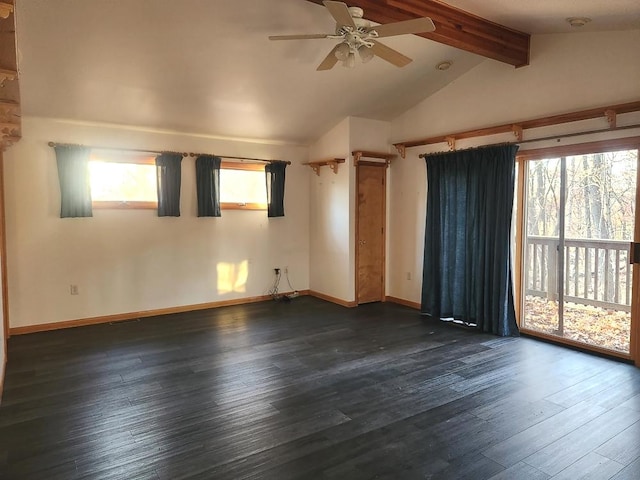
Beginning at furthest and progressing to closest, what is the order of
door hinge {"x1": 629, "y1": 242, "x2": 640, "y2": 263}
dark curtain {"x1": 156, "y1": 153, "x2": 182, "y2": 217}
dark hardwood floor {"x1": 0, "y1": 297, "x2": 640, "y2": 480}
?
1. dark curtain {"x1": 156, "y1": 153, "x2": 182, "y2": 217}
2. door hinge {"x1": 629, "y1": 242, "x2": 640, "y2": 263}
3. dark hardwood floor {"x1": 0, "y1": 297, "x2": 640, "y2": 480}

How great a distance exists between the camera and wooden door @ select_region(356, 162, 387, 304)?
20.1 ft

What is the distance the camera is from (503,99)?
15.7ft

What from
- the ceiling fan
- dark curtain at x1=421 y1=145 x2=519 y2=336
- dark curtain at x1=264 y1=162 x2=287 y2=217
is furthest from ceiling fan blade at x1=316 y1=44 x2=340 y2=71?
dark curtain at x1=264 y1=162 x2=287 y2=217

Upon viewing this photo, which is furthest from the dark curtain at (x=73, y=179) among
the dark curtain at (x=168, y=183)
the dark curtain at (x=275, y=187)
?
the dark curtain at (x=275, y=187)

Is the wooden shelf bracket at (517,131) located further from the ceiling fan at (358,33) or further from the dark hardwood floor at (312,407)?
the dark hardwood floor at (312,407)

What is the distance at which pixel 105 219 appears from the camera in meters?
5.25

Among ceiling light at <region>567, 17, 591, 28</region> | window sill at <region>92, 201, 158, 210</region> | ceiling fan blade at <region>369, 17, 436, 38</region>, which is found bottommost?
window sill at <region>92, 201, 158, 210</region>

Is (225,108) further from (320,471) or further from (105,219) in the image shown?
(320,471)

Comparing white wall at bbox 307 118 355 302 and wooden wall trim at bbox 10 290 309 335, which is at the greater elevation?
white wall at bbox 307 118 355 302

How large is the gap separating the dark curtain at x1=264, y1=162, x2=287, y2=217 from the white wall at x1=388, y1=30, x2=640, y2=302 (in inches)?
67.1

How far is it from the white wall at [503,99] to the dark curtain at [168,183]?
3.10 meters

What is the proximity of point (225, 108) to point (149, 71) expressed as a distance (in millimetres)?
1142

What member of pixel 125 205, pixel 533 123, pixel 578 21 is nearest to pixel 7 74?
pixel 125 205

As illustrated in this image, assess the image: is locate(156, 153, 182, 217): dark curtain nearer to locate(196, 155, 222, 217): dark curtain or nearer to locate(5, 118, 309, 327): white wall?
locate(5, 118, 309, 327): white wall
